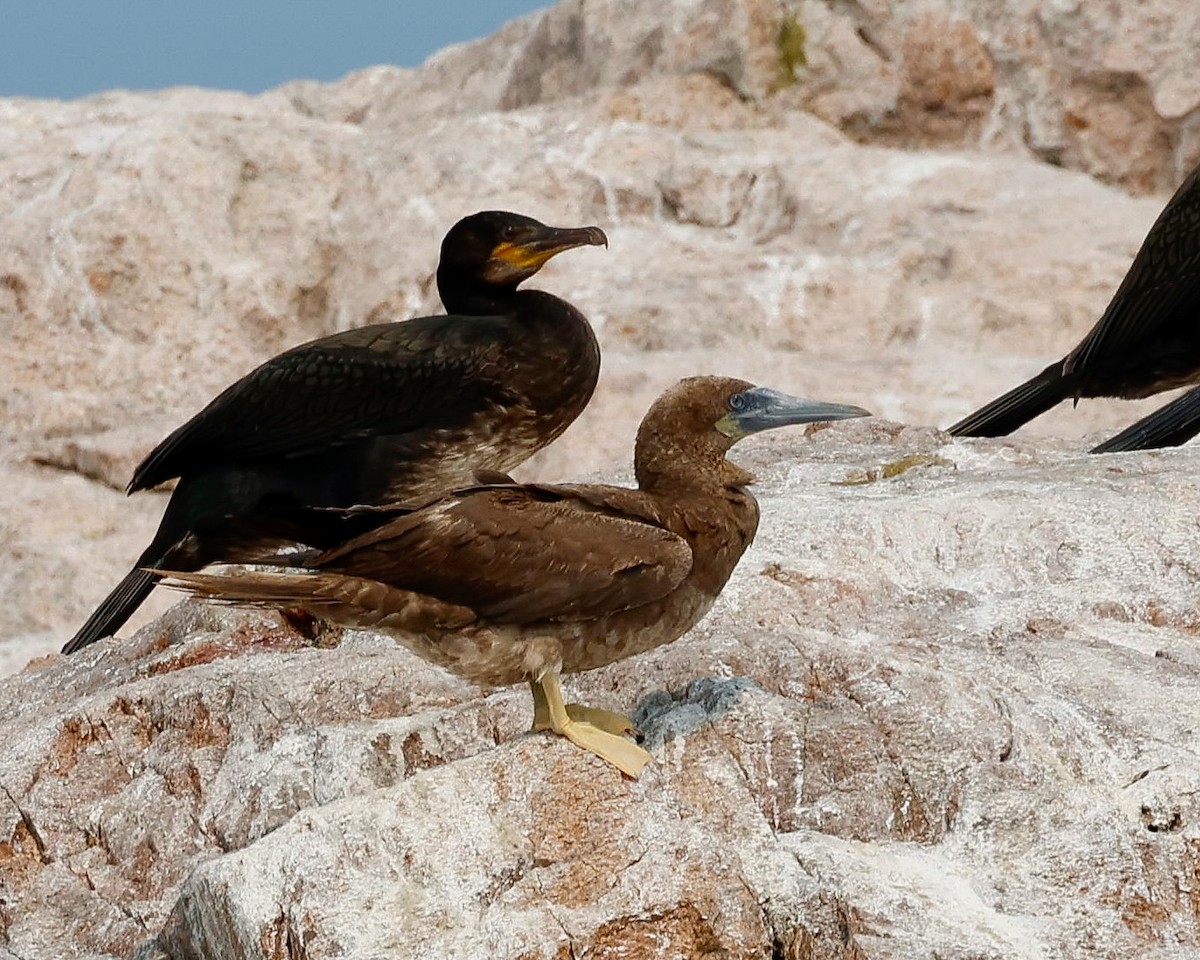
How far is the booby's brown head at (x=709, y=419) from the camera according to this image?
475 centimetres

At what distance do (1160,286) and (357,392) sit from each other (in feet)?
11.3

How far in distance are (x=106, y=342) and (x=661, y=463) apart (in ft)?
34.1

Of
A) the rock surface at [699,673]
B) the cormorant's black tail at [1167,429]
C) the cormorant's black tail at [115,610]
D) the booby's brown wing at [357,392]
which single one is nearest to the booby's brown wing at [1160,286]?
the cormorant's black tail at [1167,429]

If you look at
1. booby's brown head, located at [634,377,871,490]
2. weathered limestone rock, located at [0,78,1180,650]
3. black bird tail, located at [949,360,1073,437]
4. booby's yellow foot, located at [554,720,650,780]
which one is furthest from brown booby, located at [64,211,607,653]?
weathered limestone rock, located at [0,78,1180,650]

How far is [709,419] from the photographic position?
476 centimetres

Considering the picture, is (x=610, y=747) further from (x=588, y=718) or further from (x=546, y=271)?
(x=546, y=271)

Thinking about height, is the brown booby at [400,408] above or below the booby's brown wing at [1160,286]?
above

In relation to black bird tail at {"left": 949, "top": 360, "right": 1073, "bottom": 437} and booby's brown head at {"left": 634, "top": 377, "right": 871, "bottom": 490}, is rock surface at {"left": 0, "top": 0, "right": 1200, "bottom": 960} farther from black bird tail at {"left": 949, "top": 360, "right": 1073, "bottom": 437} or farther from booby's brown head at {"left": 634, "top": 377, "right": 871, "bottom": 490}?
booby's brown head at {"left": 634, "top": 377, "right": 871, "bottom": 490}

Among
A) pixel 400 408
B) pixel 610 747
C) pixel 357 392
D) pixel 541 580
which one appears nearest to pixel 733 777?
pixel 610 747

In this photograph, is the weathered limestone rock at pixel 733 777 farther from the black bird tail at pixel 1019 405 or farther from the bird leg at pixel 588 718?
the black bird tail at pixel 1019 405

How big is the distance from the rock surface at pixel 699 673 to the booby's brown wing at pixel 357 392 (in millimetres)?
626

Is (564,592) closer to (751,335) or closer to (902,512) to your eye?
(902,512)

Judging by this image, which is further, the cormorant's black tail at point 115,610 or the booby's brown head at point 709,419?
the cormorant's black tail at point 115,610

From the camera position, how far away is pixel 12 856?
17.1ft
